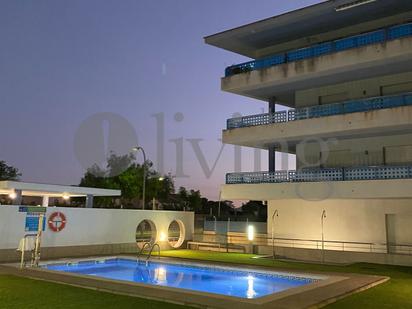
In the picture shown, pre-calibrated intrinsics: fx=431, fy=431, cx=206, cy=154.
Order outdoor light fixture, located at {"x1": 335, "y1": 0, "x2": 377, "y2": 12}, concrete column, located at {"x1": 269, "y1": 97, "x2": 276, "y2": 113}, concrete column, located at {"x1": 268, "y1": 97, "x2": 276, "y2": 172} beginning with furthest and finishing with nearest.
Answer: concrete column, located at {"x1": 269, "y1": 97, "x2": 276, "y2": 113}
concrete column, located at {"x1": 268, "y1": 97, "x2": 276, "y2": 172}
outdoor light fixture, located at {"x1": 335, "y1": 0, "x2": 377, "y2": 12}

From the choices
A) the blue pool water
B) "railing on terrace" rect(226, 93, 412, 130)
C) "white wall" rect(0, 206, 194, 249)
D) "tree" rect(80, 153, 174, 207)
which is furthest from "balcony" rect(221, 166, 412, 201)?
"tree" rect(80, 153, 174, 207)

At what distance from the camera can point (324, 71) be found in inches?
845

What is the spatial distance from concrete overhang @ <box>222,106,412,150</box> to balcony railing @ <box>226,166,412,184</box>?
184cm

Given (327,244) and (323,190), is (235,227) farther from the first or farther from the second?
(323,190)

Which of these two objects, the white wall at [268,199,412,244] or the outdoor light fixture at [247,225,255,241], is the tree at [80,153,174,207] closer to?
the outdoor light fixture at [247,225,255,241]

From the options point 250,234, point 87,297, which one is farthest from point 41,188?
point 87,297

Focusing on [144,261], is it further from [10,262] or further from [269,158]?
[269,158]

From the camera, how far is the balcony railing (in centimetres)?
1936

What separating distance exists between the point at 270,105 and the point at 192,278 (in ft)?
42.4

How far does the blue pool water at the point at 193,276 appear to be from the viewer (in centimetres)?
1472

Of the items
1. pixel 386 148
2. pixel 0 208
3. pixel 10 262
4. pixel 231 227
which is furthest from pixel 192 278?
pixel 231 227

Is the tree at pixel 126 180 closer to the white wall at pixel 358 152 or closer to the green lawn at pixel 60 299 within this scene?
the white wall at pixel 358 152

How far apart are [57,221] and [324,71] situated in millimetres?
14940

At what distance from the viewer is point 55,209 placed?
67.3 feet
